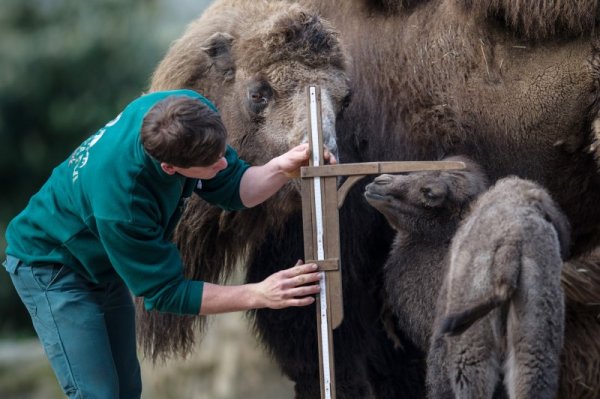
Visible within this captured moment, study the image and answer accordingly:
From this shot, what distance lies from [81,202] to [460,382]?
1.60 m

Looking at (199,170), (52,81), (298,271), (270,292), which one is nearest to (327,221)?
(298,271)

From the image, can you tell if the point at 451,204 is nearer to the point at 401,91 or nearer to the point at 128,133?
the point at 401,91

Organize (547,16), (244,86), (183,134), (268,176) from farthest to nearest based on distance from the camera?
(244,86) → (547,16) → (268,176) → (183,134)

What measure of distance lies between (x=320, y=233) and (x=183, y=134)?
0.66 metres

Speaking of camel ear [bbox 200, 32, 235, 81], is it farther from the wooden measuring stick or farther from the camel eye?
the wooden measuring stick

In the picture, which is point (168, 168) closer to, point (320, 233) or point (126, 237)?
point (126, 237)

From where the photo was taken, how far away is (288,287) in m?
3.99

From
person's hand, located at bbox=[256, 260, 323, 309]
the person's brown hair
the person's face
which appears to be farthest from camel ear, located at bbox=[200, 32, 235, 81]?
person's hand, located at bbox=[256, 260, 323, 309]

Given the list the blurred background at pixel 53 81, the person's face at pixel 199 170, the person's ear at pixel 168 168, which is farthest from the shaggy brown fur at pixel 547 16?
the blurred background at pixel 53 81

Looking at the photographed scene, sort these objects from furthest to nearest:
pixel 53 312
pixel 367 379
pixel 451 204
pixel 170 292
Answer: pixel 367 379, pixel 451 204, pixel 53 312, pixel 170 292

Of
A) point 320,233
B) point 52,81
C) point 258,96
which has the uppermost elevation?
point 52,81

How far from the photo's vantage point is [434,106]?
507 cm

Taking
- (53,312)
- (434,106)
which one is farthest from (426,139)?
(53,312)

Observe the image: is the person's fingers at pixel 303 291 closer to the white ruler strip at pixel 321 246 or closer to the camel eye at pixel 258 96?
the white ruler strip at pixel 321 246
